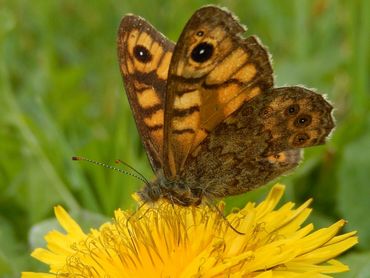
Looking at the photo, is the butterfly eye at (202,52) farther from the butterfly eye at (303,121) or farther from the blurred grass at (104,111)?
the blurred grass at (104,111)

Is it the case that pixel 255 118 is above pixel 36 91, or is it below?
below

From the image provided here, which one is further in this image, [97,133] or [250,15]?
Answer: [250,15]

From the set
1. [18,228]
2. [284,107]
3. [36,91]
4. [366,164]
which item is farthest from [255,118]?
[36,91]

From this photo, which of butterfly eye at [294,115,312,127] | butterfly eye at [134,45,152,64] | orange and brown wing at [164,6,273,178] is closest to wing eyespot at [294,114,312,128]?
butterfly eye at [294,115,312,127]

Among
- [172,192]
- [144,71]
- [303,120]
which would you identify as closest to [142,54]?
[144,71]

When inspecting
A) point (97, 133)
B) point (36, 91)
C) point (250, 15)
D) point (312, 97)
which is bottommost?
point (312, 97)

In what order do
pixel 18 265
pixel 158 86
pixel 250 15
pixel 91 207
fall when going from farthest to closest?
pixel 250 15
pixel 91 207
pixel 18 265
pixel 158 86

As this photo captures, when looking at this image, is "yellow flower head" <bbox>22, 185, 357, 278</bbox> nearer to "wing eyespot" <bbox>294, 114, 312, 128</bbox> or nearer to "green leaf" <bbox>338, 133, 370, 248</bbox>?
"wing eyespot" <bbox>294, 114, 312, 128</bbox>

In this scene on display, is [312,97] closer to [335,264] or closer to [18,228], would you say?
[335,264]

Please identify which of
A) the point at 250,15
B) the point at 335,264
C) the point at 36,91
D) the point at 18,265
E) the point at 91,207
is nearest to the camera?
the point at 335,264
